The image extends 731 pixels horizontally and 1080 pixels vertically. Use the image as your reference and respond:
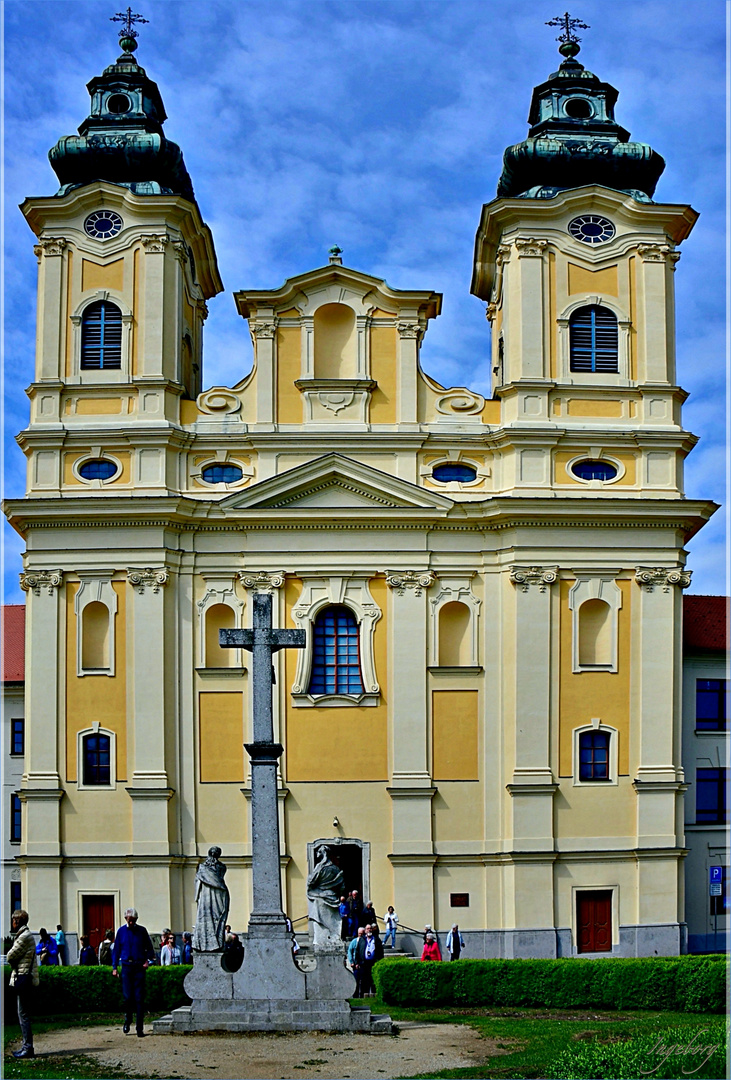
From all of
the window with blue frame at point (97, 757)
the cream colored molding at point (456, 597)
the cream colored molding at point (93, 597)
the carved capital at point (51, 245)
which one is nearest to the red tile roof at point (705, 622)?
the cream colored molding at point (456, 597)

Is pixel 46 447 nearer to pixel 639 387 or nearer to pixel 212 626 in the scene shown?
pixel 212 626

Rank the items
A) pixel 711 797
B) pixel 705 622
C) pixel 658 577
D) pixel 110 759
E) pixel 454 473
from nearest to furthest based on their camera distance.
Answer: pixel 110 759, pixel 658 577, pixel 454 473, pixel 711 797, pixel 705 622

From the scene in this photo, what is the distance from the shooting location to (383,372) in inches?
1439

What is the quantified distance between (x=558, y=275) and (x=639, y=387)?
11.7ft

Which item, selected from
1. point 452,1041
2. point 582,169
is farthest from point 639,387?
point 452,1041

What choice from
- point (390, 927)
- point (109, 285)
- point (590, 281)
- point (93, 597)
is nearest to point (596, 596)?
point (590, 281)

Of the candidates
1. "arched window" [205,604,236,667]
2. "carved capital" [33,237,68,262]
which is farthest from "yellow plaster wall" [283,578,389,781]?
"carved capital" [33,237,68,262]

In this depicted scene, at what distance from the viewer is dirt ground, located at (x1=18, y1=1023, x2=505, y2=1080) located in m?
17.8

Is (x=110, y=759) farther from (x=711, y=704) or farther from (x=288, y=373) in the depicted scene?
(x=711, y=704)

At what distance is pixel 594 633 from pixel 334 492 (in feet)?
24.1

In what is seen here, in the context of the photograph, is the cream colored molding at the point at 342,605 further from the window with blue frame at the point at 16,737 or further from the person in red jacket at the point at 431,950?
the window with blue frame at the point at 16,737

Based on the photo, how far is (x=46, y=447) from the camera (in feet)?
117

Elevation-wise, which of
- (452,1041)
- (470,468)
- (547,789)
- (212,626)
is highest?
(470,468)

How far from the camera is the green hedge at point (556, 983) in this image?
2495 centimetres
